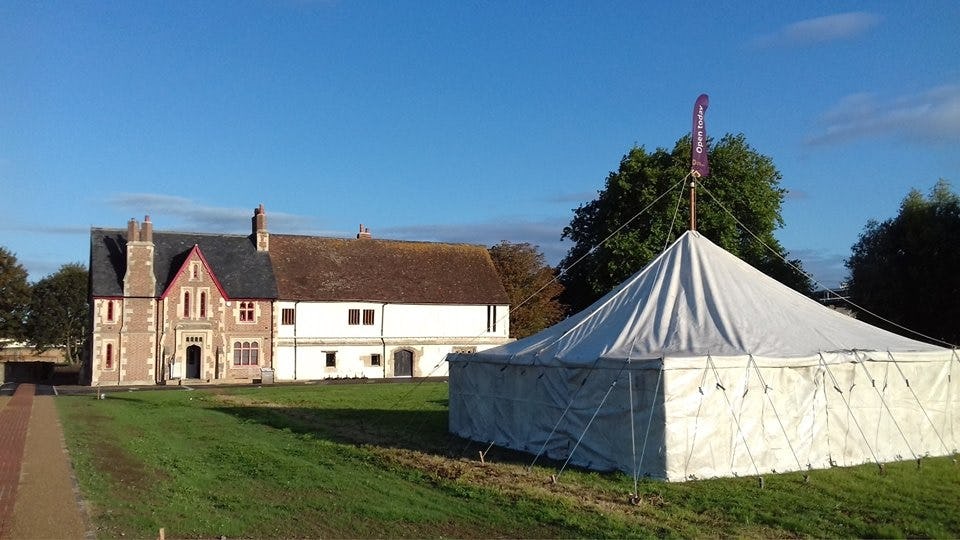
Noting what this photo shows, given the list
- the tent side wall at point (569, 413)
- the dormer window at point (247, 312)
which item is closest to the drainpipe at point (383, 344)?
the dormer window at point (247, 312)

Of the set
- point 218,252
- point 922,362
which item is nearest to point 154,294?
point 218,252

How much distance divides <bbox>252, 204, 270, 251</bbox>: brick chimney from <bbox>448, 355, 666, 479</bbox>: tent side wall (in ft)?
106

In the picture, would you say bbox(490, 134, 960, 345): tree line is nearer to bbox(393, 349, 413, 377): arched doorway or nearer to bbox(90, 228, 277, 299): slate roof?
bbox(393, 349, 413, 377): arched doorway

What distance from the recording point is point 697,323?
547 inches

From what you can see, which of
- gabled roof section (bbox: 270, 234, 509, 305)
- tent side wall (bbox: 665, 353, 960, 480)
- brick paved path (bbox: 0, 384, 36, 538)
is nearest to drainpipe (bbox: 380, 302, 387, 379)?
gabled roof section (bbox: 270, 234, 509, 305)

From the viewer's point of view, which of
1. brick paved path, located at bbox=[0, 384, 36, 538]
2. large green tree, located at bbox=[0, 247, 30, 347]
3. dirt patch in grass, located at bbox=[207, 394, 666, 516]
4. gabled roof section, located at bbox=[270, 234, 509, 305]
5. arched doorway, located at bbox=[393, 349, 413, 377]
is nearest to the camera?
brick paved path, located at bbox=[0, 384, 36, 538]

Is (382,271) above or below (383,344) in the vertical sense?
above

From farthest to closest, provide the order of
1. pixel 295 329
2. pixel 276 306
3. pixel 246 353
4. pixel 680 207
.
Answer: pixel 295 329 → pixel 276 306 → pixel 246 353 → pixel 680 207

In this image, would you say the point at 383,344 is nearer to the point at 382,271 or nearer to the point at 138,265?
the point at 382,271

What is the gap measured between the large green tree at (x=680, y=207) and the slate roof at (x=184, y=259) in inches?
721

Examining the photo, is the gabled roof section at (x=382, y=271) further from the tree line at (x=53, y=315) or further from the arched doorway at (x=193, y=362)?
the tree line at (x=53, y=315)

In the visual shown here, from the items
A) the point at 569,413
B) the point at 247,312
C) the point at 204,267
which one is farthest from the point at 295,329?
the point at 569,413

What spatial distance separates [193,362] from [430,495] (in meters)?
36.0

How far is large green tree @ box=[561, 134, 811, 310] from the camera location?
37.1 meters
